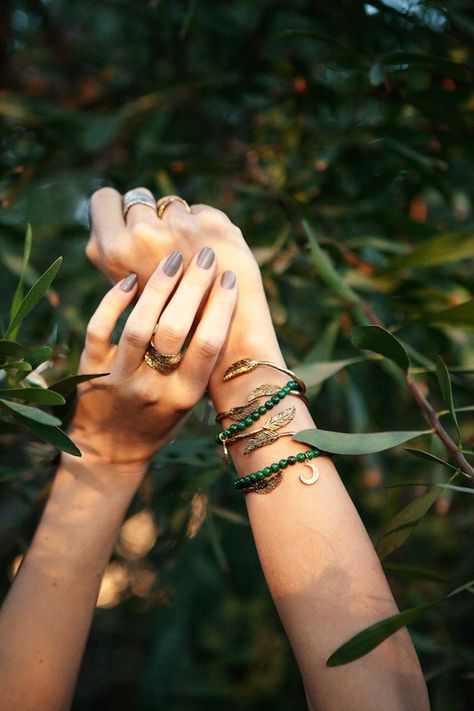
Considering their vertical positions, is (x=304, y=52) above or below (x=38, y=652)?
above

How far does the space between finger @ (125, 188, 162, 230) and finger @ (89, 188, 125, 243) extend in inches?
0.5

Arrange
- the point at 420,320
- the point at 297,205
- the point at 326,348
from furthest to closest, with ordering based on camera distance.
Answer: the point at 297,205, the point at 326,348, the point at 420,320

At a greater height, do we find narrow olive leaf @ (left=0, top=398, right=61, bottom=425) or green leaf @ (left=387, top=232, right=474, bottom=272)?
green leaf @ (left=387, top=232, right=474, bottom=272)

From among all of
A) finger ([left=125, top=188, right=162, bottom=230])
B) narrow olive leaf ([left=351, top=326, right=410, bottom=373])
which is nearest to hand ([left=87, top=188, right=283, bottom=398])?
finger ([left=125, top=188, right=162, bottom=230])

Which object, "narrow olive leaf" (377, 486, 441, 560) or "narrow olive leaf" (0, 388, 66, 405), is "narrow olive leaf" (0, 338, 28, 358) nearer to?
"narrow olive leaf" (0, 388, 66, 405)

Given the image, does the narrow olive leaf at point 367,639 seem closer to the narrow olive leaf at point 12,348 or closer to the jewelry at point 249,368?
the jewelry at point 249,368

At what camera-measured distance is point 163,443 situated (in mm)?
785

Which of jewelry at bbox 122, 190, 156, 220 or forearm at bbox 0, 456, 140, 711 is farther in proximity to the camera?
jewelry at bbox 122, 190, 156, 220

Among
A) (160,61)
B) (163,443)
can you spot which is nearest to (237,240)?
(163,443)

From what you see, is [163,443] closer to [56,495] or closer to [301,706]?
[56,495]

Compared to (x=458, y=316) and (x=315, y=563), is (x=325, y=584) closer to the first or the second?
(x=315, y=563)

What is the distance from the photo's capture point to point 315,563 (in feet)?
2.02

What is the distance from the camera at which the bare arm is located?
22.8 inches

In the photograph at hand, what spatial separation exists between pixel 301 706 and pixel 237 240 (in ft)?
4.69
